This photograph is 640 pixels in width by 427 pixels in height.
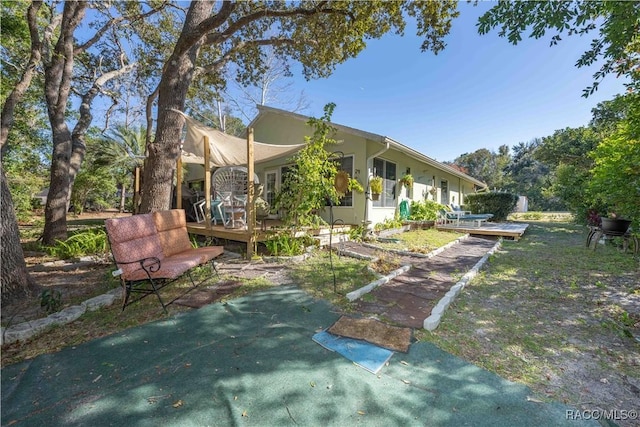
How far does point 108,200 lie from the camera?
68.3 ft

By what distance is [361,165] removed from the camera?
7836 millimetres

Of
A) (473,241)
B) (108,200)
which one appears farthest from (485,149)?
(108,200)

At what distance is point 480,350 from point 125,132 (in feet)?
68.6

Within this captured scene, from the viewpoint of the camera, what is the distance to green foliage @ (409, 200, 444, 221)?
1047cm

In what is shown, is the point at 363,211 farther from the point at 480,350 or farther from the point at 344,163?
the point at 480,350

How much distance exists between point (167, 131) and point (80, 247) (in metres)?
3.38

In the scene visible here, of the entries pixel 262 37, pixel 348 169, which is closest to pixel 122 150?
pixel 262 37

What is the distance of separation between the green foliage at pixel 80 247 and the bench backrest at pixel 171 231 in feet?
8.47

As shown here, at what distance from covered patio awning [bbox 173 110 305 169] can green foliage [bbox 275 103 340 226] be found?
0.82 m

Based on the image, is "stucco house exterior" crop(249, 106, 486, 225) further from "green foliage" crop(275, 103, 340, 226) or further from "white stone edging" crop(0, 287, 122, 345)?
"white stone edging" crop(0, 287, 122, 345)

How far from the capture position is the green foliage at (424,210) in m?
10.5

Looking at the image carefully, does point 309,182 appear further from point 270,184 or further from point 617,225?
point 617,225

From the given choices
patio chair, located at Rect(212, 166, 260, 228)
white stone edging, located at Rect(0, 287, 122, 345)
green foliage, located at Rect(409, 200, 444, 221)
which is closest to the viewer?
white stone edging, located at Rect(0, 287, 122, 345)

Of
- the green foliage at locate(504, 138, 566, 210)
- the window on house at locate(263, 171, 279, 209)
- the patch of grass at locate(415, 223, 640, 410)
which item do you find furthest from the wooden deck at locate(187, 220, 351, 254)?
the green foliage at locate(504, 138, 566, 210)
